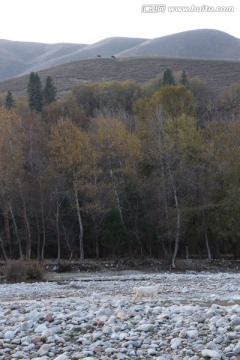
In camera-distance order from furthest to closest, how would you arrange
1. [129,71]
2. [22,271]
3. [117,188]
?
[129,71], [117,188], [22,271]

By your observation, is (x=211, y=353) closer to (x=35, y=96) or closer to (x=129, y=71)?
(x=35, y=96)

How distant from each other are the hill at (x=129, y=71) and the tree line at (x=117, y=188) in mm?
76561

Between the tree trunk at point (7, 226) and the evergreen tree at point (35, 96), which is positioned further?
the evergreen tree at point (35, 96)

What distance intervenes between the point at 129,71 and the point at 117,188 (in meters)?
101

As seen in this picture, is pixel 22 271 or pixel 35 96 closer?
pixel 22 271

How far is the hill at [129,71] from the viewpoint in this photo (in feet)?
417

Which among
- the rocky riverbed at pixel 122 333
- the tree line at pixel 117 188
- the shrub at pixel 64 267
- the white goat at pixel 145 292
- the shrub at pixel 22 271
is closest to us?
the rocky riverbed at pixel 122 333

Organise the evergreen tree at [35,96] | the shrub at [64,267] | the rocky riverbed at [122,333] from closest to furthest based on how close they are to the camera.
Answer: the rocky riverbed at [122,333], the shrub at [64,267], the evergreen tree at [35,96]

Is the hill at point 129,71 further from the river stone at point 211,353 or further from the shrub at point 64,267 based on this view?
the river stone at point 211,353

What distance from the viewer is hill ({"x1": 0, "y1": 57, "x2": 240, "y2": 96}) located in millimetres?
127000

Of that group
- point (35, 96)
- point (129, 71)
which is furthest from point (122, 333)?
point (129, 71)

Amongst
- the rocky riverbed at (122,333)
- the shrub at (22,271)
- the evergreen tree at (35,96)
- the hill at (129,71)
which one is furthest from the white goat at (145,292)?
the hill at (129,71)

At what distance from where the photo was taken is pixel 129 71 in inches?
5487

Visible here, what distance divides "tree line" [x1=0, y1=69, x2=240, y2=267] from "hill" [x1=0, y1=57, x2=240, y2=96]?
7656 centimetres
